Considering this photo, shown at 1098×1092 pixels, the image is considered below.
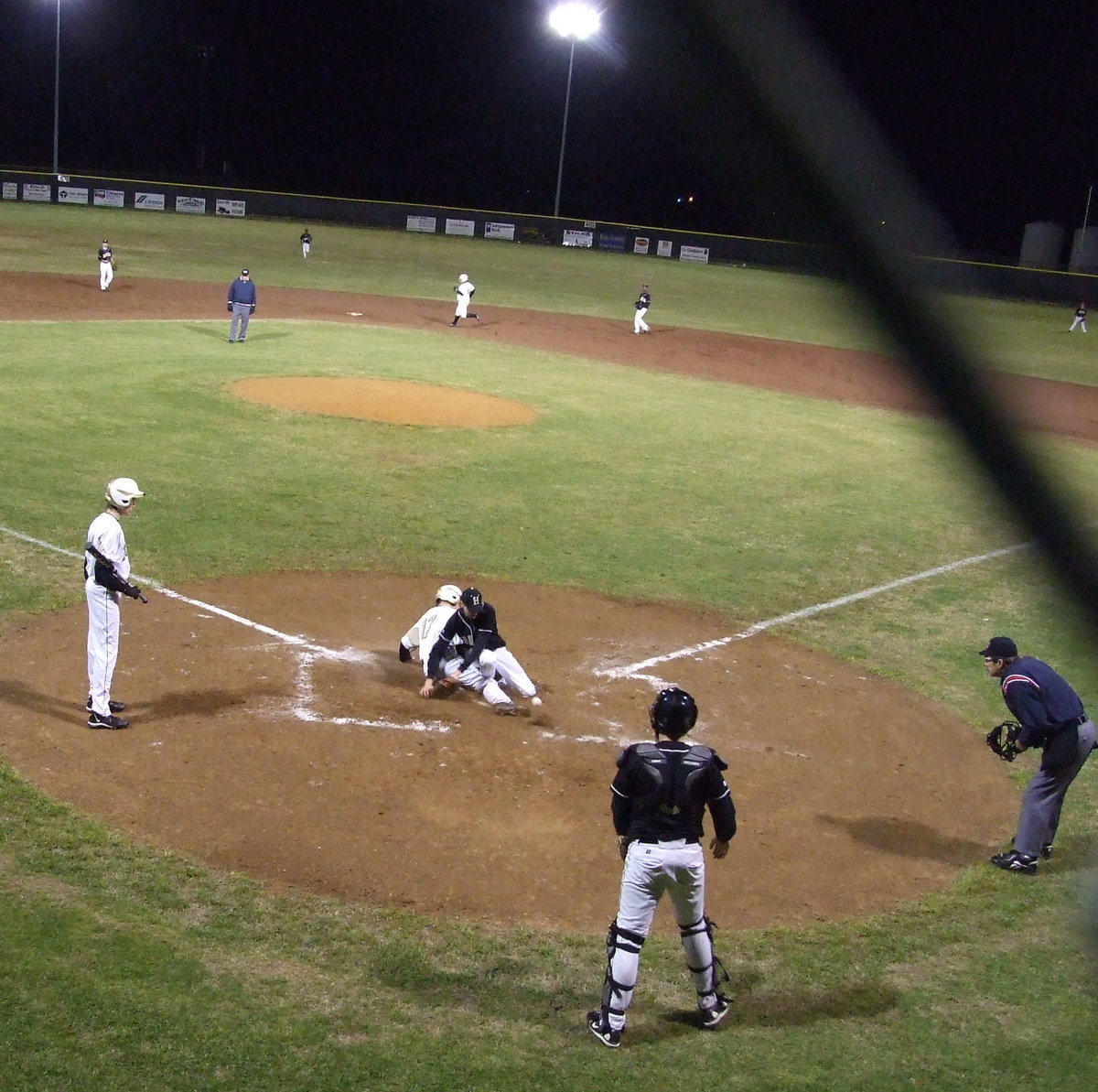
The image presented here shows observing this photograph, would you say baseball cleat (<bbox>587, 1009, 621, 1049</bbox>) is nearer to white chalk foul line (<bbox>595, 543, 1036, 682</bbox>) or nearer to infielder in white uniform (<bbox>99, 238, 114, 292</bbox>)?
white chalk foul line (<bbox>595, 543, 1036, 682</bbox>)

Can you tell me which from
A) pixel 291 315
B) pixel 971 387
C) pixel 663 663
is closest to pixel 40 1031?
pixel 971 387

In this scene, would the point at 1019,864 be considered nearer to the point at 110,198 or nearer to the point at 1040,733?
the point at 1040,733

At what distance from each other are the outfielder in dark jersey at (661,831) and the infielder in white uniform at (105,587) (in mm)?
4743

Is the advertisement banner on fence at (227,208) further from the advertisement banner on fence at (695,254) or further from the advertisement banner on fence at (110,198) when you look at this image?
the advertisement banner on fence at (695,254)

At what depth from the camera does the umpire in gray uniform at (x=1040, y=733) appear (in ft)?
27.7

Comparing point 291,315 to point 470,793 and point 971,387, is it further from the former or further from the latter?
point 971,387

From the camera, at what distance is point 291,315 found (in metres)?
37.0

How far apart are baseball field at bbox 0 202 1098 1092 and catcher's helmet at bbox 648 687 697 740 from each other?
1.64m

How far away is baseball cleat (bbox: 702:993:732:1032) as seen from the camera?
670 cm

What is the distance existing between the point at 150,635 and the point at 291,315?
26.1 meters

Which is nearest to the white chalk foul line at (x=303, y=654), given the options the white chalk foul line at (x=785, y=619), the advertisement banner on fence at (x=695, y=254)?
the white chalk foul line at (x=785, y=619)

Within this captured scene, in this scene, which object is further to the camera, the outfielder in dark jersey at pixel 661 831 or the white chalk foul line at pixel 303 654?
the white chalk foul line at pixel 303 654

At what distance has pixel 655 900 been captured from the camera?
21.5 ft

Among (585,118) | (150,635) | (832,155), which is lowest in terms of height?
(150,635)
